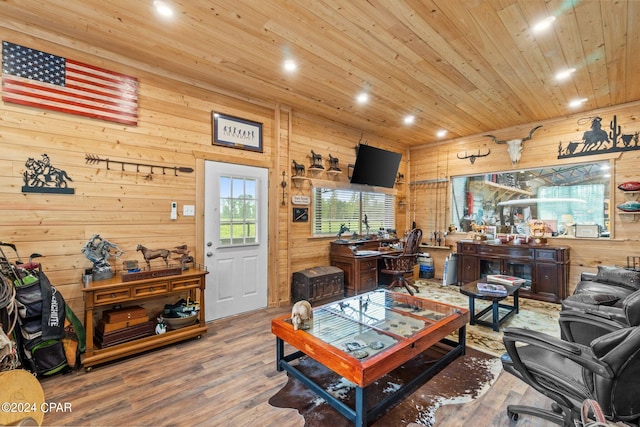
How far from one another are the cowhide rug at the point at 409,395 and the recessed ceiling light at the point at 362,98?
3.24 m

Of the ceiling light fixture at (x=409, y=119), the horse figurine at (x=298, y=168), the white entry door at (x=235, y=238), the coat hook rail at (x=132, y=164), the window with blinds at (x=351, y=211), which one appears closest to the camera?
the coat hook rail at (x=132, y=164)

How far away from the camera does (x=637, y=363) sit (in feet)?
4.51

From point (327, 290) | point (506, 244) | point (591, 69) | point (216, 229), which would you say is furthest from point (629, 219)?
point (216, 229)

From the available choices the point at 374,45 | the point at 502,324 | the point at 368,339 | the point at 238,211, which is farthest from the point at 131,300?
the point at 502,324

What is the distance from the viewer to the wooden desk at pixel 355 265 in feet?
15.4

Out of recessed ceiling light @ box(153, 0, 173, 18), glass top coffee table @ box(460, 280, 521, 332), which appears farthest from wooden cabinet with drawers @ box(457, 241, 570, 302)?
recessed ceiling light @ box(153, 0, 173, 18)

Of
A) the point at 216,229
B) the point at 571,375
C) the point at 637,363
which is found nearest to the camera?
the point at 637,363

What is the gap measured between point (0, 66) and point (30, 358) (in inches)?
96.5

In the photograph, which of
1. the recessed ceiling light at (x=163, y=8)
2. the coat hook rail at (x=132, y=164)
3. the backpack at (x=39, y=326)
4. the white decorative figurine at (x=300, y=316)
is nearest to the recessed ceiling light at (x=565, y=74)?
the white decorative figurine at (x=300, y=316)

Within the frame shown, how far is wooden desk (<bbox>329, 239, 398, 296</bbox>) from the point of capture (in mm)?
4695

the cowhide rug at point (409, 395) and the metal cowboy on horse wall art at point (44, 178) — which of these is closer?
the cowhide rug at point (409, 395)

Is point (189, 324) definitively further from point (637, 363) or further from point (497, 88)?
point (497, 88)

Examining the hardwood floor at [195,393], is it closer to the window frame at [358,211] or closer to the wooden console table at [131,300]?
the wooden console table at [131,300]

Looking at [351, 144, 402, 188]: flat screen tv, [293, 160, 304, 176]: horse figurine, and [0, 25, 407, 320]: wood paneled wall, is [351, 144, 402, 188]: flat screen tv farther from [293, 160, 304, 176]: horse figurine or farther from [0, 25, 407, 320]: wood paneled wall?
[0, 25, 407, 320]: wood paneled wall
